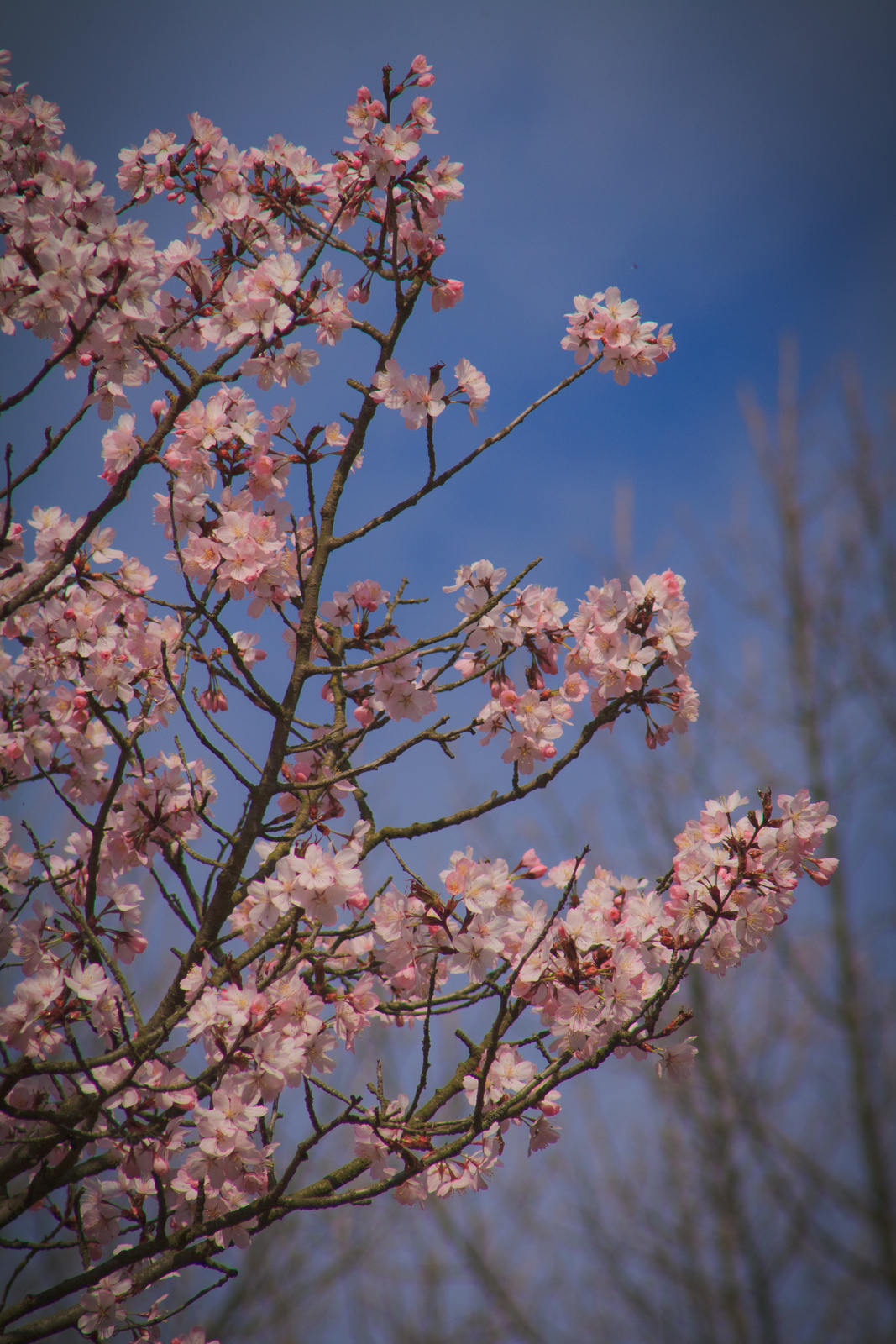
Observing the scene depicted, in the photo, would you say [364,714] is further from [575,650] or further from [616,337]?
[616,337]

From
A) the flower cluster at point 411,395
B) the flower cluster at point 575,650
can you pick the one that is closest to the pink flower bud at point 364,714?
the flower cluster at point 575,650

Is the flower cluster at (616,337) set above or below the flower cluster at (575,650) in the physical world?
above

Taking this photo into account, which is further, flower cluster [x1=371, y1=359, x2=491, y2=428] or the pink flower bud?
the pink flower bud

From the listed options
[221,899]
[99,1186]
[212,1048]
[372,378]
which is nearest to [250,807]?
[221,899]

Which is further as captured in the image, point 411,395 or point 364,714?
point 364,714

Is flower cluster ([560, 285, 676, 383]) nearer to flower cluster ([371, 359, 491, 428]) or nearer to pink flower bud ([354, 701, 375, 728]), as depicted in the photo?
flower cluster ([371, 359, 491, 428])

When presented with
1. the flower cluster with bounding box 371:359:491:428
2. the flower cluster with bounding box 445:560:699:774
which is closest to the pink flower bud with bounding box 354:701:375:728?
the flower cluster with bounding box 445:560:699:774

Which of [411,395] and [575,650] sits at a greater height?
[411,395]

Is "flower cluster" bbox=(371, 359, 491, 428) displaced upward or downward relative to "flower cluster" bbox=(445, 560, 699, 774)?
upward

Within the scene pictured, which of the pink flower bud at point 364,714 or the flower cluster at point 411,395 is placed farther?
the pink flower bud at point 364,714

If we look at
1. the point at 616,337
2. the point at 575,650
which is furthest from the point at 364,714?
the point at 616,337

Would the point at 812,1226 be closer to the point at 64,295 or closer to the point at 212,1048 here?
the point at 212,1048

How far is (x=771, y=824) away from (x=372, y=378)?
75.8 inches

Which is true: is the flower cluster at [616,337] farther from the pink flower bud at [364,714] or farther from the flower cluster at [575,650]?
the pink flower bud at [364,714]
